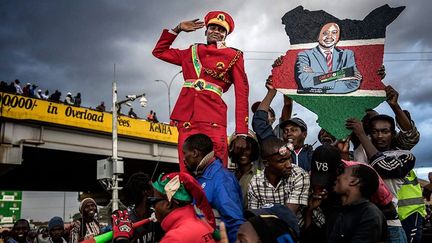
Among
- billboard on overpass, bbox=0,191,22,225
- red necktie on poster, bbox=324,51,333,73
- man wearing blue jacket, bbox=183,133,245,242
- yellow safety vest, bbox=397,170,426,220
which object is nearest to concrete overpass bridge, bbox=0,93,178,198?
billboard on overpass, bbox=0,191,22,225

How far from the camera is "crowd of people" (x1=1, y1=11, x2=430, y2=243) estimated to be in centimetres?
284

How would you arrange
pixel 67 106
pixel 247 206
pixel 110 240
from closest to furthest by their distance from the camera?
1. pixel 110 240
2. pixel 247 206
3. pixel 67 106

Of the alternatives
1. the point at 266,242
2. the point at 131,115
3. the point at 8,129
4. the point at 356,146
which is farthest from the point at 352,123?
the point at 131,115

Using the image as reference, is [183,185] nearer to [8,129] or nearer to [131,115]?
[8,129]

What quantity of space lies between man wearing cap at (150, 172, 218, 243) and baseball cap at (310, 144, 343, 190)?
95 cm

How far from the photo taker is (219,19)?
4281 mm

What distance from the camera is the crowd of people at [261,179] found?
284cm

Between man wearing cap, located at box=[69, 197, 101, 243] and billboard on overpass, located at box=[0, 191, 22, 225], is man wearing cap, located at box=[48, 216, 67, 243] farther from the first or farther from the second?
billboard on overpass, located at box=[0, 191, 22, 225]

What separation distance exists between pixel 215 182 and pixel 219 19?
1692mm

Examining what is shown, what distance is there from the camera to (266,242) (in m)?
2.19

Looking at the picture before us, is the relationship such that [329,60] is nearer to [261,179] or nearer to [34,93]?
[261,179]

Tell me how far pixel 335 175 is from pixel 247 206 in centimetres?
84

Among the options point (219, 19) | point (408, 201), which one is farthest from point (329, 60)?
point (408, 201)

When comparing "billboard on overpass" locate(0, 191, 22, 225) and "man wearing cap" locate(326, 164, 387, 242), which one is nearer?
"man wearing cap" locate(326, 164, 387, 242)
